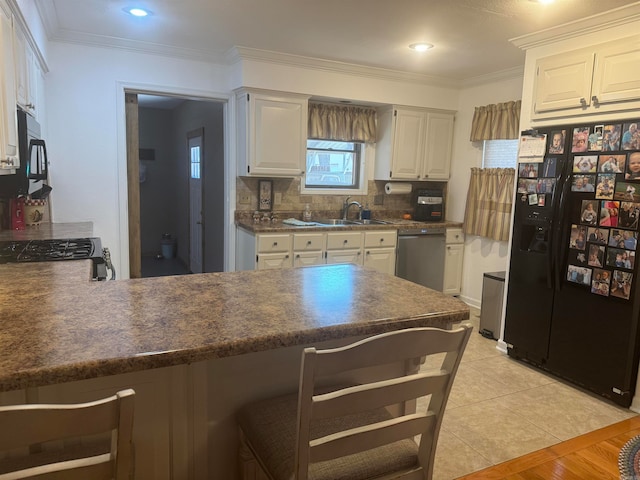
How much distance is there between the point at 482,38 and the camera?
11.1ft

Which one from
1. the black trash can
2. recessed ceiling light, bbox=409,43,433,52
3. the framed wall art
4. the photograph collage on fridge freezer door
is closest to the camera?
the photograph collage on fridge freezer door

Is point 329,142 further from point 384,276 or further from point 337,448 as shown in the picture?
point 337,448

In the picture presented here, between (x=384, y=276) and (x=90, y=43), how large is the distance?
3329 mm

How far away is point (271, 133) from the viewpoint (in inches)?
164

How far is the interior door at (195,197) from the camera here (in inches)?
225

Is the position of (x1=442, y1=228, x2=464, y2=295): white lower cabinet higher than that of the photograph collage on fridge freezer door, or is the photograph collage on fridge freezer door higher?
the photograph collage on fridge freezer door

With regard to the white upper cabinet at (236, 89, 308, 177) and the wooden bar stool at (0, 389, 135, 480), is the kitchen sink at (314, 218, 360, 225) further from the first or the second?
the wooden bar stool at (0, 389, 135, 480)

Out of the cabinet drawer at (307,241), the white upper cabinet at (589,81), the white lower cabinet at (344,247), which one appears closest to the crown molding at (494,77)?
the white upper cabinet at (589,81)

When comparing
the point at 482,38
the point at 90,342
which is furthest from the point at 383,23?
the point at 90,342

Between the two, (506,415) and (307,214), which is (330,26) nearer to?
(307,214)

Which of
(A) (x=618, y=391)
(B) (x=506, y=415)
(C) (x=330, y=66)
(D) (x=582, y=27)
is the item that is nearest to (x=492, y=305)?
(A) (x=618, y=391)

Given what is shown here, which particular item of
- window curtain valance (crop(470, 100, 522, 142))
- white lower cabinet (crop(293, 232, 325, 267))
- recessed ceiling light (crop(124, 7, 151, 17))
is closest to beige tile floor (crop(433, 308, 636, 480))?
white lower cabinet (crop(293, 232, 325, 267))

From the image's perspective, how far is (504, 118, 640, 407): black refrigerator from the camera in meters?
2.69

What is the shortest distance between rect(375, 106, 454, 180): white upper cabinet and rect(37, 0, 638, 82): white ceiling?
67 centimetres
